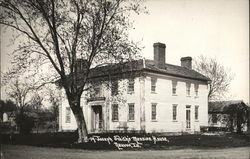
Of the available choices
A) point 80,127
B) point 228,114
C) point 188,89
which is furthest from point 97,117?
point 228,114

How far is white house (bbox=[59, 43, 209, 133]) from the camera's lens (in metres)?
24.9

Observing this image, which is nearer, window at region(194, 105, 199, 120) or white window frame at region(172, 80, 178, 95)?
white window frame at region(172, 80, 178, 95)

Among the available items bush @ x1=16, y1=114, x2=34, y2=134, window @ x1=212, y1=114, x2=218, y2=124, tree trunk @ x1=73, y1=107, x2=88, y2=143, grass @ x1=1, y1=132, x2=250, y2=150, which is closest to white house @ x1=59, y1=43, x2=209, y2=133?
tree trunk @ x1=73, y1=107, x2=88, y2=143

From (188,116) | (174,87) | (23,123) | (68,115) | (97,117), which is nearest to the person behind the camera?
(23,123)

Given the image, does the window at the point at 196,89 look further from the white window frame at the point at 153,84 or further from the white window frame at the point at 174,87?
the white window frame at the point at 153,84

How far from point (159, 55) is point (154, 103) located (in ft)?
12.5

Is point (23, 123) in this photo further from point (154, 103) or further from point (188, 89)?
point (188, 89)

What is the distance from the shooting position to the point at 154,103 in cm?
2558

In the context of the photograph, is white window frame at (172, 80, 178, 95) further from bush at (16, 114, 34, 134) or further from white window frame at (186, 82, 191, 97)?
bush at (16, 114, 34, 134)

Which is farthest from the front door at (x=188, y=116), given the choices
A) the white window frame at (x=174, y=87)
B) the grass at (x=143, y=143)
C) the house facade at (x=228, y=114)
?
the grass at (x=143, y=143)

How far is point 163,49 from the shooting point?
26750 millimetres

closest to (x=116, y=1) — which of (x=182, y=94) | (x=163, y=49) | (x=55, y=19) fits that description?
(x=55, y=19)

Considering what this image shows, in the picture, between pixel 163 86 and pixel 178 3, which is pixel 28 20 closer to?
pixel 178 3

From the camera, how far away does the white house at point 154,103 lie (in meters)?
24.9
